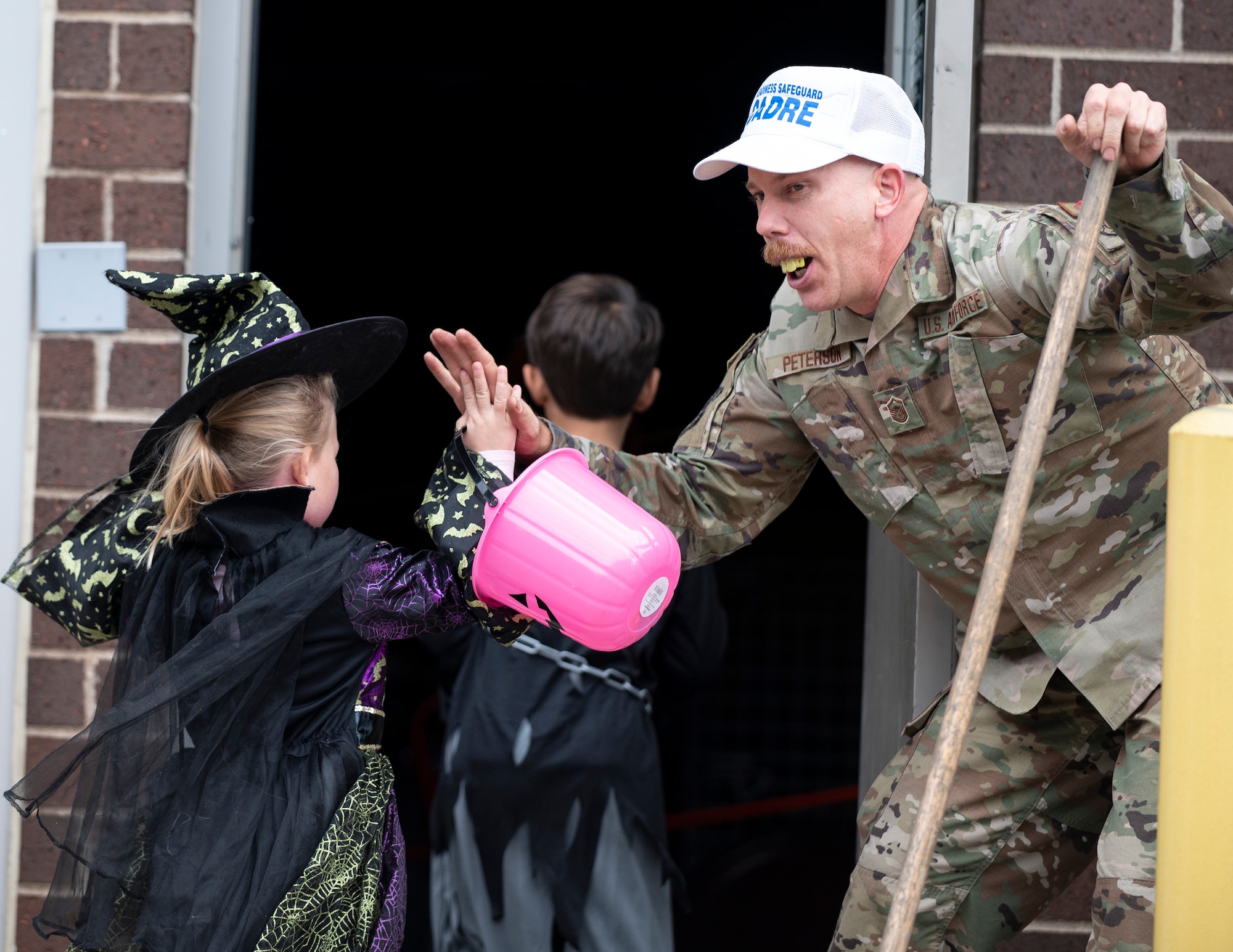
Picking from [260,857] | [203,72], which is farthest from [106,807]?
[203,72]

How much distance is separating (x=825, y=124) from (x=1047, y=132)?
30.5 inches

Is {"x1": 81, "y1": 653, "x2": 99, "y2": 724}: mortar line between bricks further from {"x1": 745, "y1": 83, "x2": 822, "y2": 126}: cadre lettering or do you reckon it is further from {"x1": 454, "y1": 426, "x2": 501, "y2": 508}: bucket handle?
{"x1": 745, "y1": 83, "x2": 822, "y2": 126}: cadre lettering

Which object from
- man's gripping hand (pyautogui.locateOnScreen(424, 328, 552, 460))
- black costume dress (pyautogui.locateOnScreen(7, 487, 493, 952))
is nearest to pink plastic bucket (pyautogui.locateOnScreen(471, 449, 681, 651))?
black costume dress (pyautogui.locateOnScreen(7, 487, 493, 952))

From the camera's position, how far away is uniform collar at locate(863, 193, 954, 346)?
7.02ft

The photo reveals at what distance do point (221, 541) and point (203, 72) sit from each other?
4.47 ft

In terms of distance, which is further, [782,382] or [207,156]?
→ [207,156]

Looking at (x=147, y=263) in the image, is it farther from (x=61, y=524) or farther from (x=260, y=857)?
(x=260, y=857)

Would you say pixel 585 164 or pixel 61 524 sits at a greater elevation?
pixel 585 164

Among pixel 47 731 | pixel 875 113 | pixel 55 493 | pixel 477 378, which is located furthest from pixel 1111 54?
pixel 47 731

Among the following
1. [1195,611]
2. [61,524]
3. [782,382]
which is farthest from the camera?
[61,524]

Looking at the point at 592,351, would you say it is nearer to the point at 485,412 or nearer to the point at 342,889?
the point at 485,412

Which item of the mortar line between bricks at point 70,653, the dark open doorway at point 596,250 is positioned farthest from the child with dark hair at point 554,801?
the dark open doorway at point 596,250

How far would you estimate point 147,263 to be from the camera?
281cm

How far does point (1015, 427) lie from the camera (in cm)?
212
